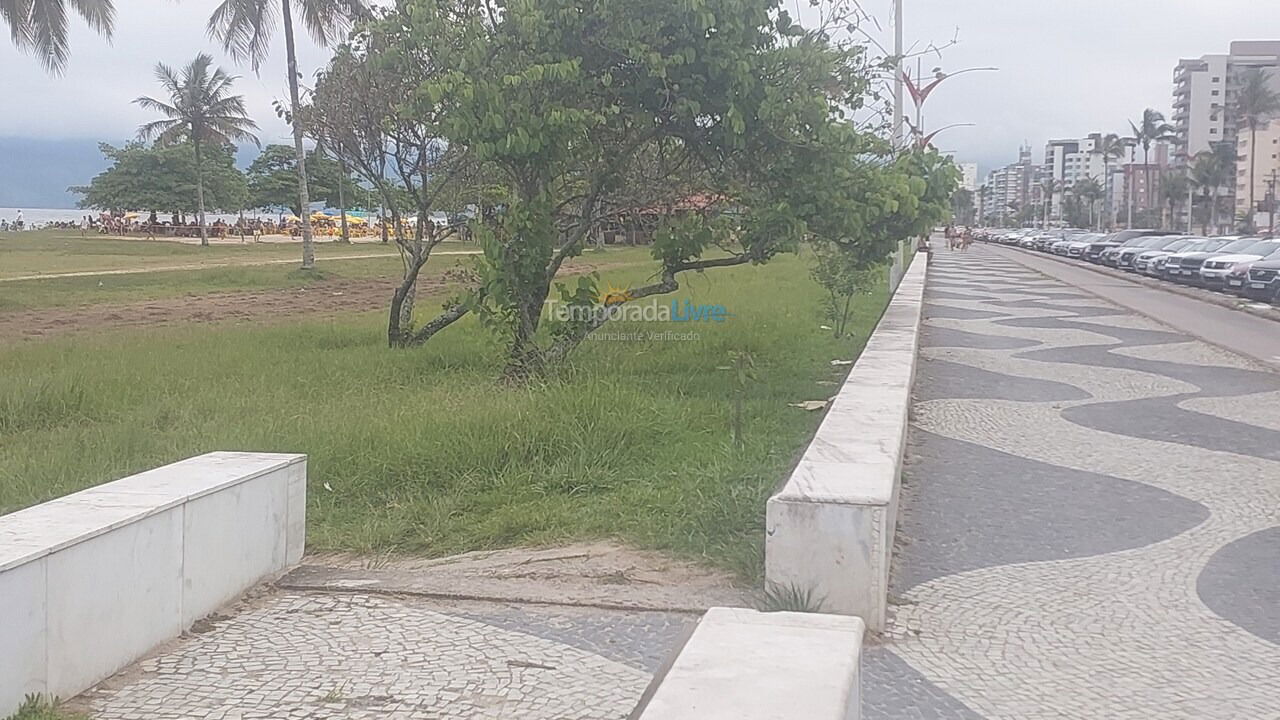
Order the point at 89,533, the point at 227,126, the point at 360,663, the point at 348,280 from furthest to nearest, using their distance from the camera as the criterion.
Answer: the point at 227,126 < the point at 348,280 < the point at 360,663 < the point at 89,533

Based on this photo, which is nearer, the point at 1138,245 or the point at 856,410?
the point at 856,410

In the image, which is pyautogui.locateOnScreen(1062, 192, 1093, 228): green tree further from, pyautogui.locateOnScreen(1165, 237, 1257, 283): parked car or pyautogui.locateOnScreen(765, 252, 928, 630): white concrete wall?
pyautogui.locateOnScreen(765, 252, 928, 630): white concrete wall

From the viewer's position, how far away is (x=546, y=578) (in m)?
5.12

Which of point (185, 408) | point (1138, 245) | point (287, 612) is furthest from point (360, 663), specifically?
point (1138, 245)

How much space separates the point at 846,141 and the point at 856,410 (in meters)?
3.42

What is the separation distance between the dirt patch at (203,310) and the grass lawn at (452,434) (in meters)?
5.52

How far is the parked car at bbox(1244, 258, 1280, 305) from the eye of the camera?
21.2 m

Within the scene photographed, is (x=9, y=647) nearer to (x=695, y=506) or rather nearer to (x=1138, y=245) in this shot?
(x=695, y=506)

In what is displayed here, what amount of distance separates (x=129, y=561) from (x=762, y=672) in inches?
91.6

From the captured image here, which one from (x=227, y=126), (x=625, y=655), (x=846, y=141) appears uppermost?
(x=227, y=126)

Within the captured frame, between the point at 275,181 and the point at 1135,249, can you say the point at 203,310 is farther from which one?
the point at 275,181

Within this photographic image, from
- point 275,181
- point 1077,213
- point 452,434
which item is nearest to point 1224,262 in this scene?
point 452,434

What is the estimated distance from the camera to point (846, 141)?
9.42 meters

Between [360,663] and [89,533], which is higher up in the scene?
[89,533]
